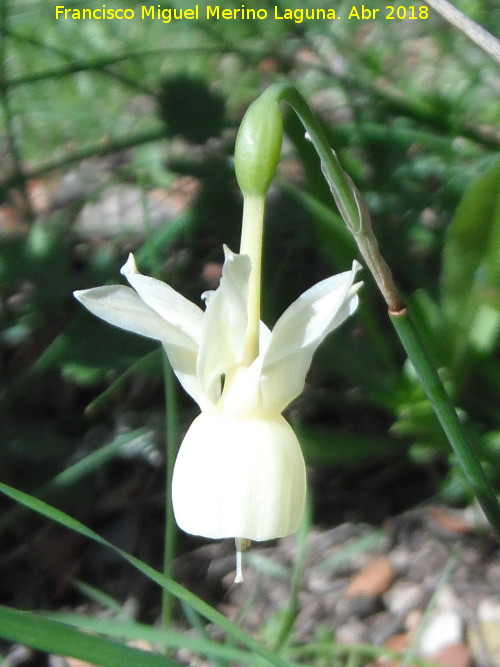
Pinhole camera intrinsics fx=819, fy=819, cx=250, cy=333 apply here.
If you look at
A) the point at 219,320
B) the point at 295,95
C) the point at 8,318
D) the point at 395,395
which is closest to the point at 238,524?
the point at 219,320

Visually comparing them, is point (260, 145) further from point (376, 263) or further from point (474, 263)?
point (474, 263)

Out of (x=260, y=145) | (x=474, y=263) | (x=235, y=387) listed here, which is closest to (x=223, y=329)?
(x=235, y=387)

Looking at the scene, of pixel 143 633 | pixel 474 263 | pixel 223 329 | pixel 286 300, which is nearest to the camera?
pixel 223 329

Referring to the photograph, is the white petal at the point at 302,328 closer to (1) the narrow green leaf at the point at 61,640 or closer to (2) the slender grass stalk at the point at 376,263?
(2) the slender grass stalk at the point at 376,263

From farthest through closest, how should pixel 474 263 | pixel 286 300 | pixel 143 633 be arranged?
pixel 286 300 → pixel 474 263 → pixel 143 633

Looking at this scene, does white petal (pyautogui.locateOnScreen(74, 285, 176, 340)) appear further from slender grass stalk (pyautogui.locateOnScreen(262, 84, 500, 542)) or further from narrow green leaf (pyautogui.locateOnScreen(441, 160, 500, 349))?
narrow green leaf (pyautogui.locateOnScreen(441, 160, 500, 349))

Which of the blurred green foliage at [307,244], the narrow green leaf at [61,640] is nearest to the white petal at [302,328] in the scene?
the narrow green leaf at [61,640]
